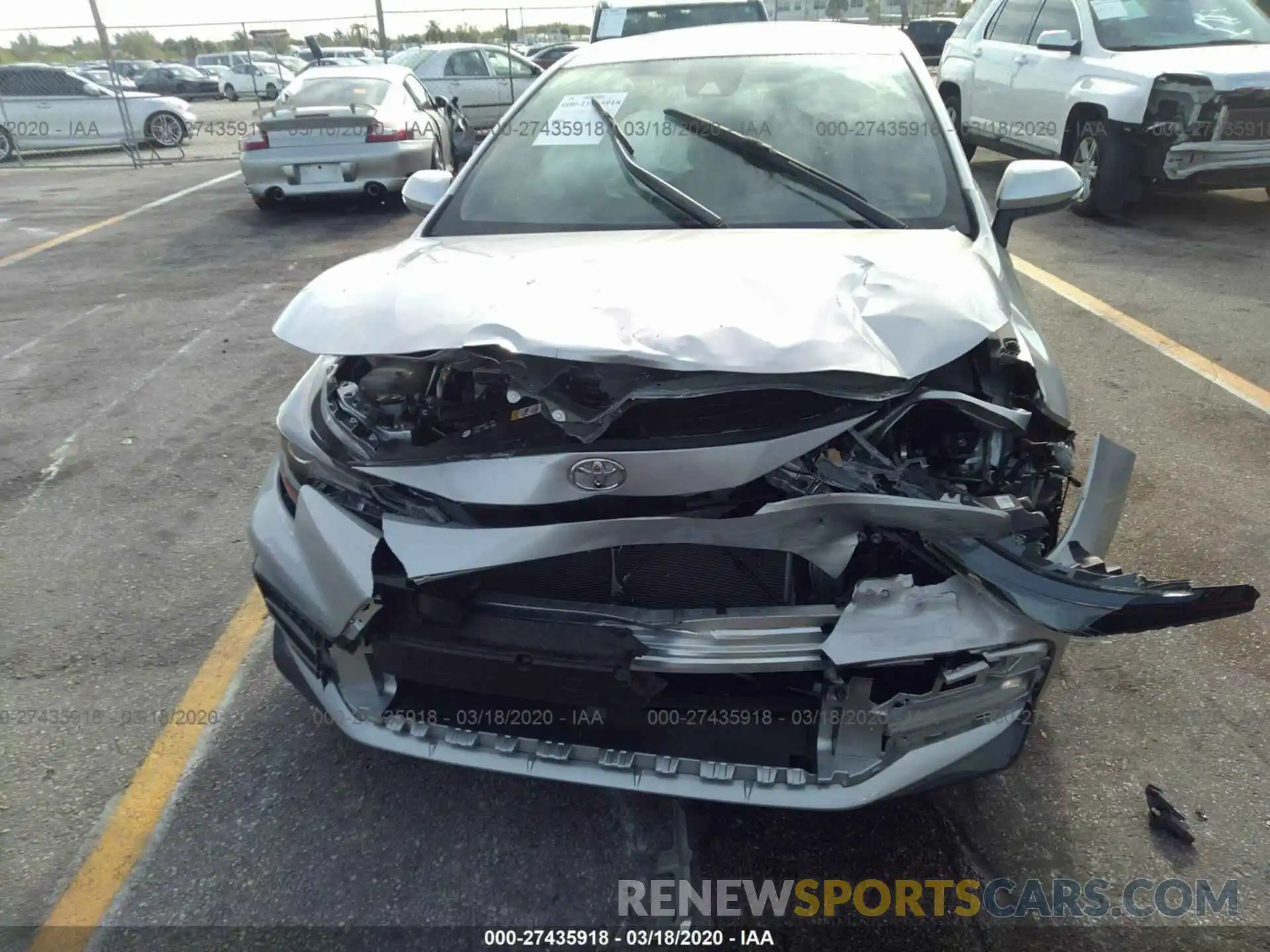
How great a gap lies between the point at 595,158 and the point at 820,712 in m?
2.21

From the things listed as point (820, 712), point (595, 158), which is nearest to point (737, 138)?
point (595, 158)

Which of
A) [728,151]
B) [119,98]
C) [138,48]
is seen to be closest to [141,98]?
[119,98]

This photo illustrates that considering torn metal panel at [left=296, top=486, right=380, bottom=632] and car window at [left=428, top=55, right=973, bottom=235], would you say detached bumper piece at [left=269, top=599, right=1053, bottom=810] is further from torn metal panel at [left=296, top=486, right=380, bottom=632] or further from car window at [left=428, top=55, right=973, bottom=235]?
car window at [left=428, top=55, right=973, bottom=235]

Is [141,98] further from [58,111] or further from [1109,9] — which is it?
[1109,9]

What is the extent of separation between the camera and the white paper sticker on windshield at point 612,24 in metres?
10.1

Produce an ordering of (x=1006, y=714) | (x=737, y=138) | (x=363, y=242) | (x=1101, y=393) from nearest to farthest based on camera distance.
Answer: (x=1006, y=714) → (x=737, y=138) → (x=1101, y=393) → (x=363, y=242)

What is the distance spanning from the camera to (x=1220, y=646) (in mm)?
2928

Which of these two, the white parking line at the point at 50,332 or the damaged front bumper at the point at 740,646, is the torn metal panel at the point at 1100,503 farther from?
the white parking line at the point at 50,332

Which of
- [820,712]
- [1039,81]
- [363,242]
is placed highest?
[1039,81]

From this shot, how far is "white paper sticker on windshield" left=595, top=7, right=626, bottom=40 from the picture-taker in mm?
10062

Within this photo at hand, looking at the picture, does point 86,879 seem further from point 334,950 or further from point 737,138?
point 737,138

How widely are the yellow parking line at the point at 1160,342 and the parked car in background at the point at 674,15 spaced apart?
4827mm

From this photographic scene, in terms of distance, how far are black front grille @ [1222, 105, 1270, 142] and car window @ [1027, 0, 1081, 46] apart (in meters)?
1.67

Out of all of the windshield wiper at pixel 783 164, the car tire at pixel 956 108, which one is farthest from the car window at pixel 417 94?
the windshield wiper at pixel 783 164
